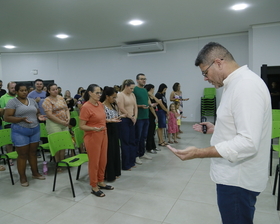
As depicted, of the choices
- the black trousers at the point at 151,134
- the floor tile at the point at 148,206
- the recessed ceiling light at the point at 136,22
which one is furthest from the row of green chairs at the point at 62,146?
the recessed ceiling light at the point at 136,22

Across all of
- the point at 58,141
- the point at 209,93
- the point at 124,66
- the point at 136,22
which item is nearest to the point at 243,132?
the point at 58,141

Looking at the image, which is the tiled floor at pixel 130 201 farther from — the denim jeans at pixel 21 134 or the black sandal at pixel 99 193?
the denim jeans at pixel 21 134

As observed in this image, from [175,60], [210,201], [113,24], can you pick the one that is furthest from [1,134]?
[175,60]

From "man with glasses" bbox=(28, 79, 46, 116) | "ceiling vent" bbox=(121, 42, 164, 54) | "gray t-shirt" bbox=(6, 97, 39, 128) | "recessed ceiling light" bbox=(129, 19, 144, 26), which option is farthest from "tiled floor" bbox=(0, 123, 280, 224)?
"ceiling vent" bbox=(121, 42, 164, 54)

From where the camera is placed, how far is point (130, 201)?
8.92 ft

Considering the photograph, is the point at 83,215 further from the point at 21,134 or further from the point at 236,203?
the point at 236,203

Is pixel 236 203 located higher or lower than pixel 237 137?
lower

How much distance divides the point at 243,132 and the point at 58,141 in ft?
9.17

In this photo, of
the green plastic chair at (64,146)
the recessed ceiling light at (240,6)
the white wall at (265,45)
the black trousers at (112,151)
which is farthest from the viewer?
the white wall at (265,45)

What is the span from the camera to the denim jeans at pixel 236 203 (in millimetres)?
1201

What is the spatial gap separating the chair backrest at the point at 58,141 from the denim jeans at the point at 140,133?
1232 mm

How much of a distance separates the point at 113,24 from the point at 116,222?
17.5ft

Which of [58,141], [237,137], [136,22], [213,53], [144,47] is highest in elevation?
[136,22]

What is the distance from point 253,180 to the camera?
3.80 ft
